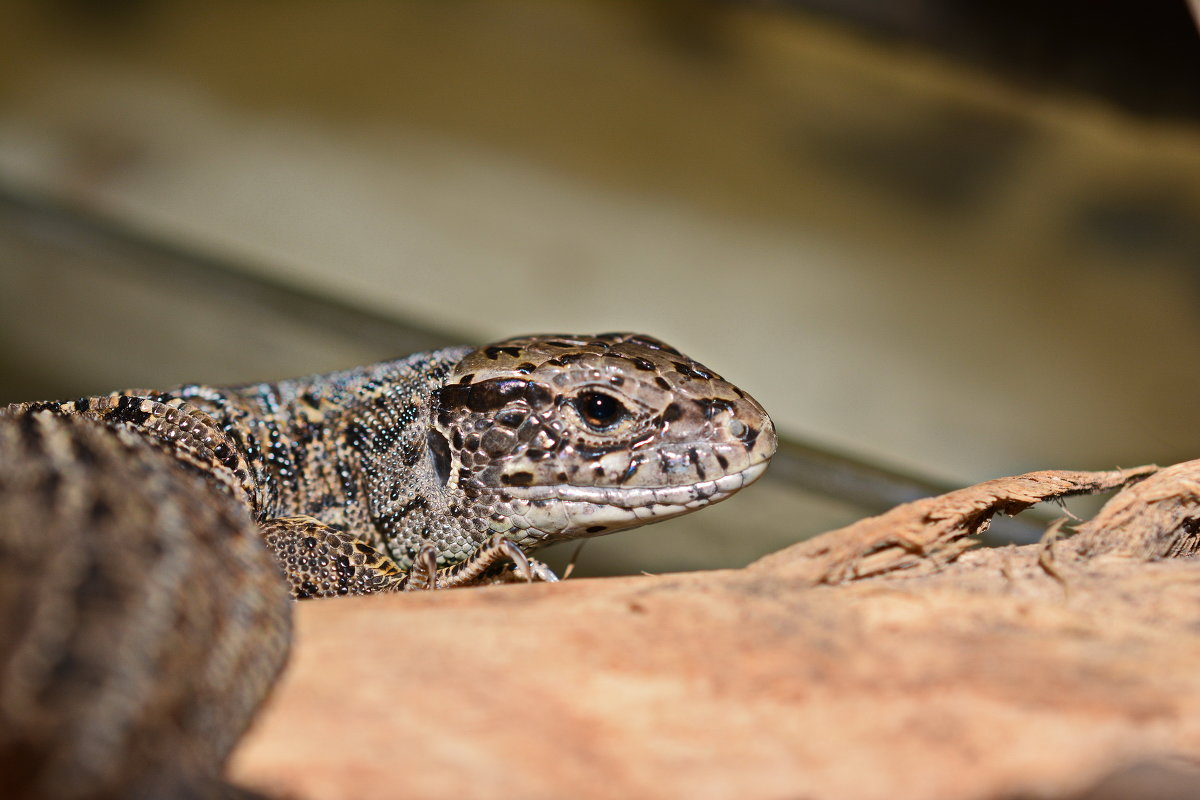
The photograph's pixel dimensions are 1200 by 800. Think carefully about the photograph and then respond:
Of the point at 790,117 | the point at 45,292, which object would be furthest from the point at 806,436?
the point at 45,292

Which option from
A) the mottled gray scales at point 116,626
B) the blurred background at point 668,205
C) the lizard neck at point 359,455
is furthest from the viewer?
the blurred background at point 668,205

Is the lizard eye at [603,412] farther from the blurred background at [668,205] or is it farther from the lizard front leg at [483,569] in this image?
the blurred background at [668,205]

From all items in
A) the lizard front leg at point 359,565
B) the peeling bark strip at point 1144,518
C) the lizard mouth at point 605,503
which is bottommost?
the lizard front leg at point 359,565

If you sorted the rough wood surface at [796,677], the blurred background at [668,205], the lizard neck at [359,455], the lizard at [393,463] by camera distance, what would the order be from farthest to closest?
the blurred background at [668,205] < the lizard neck at [359,455] < the lizard at [393,463] < the rough wood surface at [796,677]

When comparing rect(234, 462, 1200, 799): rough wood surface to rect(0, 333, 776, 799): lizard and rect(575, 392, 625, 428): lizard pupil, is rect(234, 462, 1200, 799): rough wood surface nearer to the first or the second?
rect(0, 333, 776, 799): lizard

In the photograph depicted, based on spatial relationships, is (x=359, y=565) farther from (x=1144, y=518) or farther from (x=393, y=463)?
(x=1144, y=518)

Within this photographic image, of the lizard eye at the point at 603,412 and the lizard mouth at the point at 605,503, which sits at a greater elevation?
the lizard eye at the point at 603,412

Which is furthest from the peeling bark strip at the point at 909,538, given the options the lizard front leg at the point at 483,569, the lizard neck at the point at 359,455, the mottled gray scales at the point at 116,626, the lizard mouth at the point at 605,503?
the mottled gray scales at the point at 116,626
